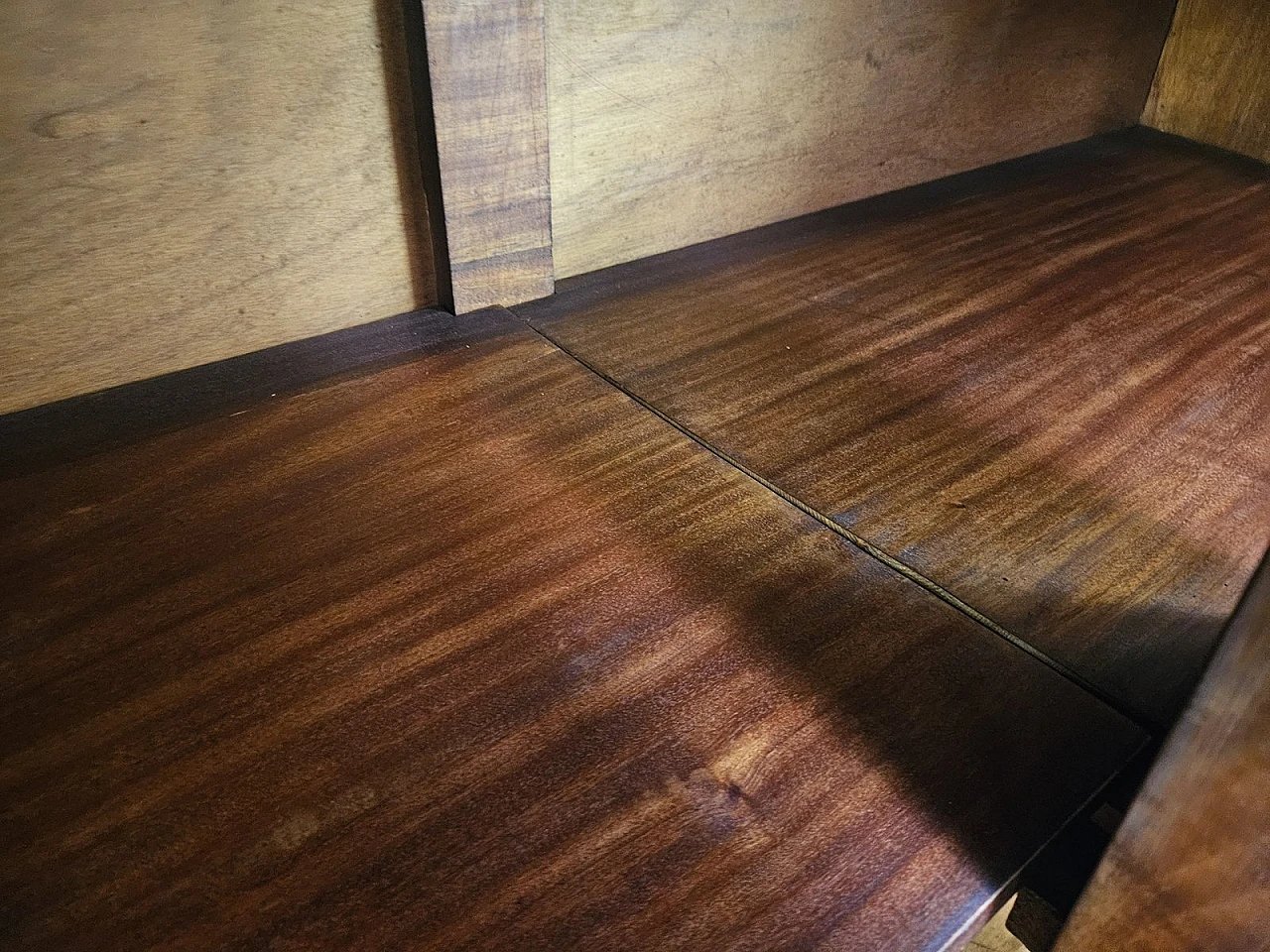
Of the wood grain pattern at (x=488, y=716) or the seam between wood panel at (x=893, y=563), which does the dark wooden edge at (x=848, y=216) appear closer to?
the seam between wood panel at (x=893, y=563)

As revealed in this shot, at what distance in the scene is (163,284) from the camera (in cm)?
125

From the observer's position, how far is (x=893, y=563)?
1056mm

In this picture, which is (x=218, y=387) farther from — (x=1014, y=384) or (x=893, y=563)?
(x=1014, y=384)

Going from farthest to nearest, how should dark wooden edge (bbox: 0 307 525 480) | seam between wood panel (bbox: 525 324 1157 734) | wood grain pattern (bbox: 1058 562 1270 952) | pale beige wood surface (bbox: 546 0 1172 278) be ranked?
pale beige wood surface (bbox: 546 0 1172 278)
dark wooden edge (bbox: 0 307 525 480)
seam between wood panel (bbox: 525 324 1157 734)
wood grain pattern (bbox: 1058 562 1270 952)

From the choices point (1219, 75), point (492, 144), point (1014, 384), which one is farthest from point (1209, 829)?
point (1219, 75)

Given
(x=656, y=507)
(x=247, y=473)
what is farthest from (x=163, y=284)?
(x=656, y=507)

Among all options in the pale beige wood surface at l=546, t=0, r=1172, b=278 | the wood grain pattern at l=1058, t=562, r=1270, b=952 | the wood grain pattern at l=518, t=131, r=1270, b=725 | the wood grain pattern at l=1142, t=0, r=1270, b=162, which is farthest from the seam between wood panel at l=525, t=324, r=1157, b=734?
the wood grain pattern at l=1142, t=0, r=1270, b=162

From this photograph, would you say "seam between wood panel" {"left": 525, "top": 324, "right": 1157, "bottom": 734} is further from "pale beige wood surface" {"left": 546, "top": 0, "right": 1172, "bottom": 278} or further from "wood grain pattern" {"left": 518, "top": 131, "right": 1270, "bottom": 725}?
"pale beige wood surface" {"left": 546, "top": 0, "right": 1172, "bottom": 278}

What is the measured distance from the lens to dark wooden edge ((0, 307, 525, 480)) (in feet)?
3.93

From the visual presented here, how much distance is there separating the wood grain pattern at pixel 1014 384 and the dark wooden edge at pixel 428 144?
15 centimetres

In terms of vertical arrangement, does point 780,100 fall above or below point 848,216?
above

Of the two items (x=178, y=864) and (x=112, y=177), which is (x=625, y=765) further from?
(x=112, y=177)

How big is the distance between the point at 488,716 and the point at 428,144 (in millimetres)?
844

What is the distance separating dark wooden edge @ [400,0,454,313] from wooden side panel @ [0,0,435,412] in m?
0.02
